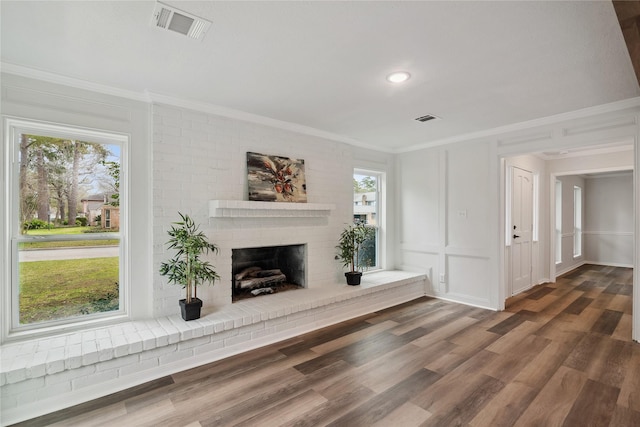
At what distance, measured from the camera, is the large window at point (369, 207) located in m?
4.97

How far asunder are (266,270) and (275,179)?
124cm

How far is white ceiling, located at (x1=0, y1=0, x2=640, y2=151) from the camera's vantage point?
1761 mm

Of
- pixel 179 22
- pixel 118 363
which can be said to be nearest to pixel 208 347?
pixel 118 363

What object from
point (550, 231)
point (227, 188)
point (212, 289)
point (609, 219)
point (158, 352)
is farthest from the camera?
point (609, 219)

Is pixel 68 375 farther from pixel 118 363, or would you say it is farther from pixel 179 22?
pixel 179 22

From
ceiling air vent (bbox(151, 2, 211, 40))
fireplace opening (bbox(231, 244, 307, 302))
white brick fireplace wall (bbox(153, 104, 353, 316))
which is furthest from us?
fireplace opening (bbox(231, 244, 307, 302))

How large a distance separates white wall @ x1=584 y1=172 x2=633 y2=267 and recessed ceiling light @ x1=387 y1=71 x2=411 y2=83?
25.5ft

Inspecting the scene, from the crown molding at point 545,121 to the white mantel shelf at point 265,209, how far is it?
6.69 feet

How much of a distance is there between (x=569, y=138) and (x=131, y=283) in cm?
485

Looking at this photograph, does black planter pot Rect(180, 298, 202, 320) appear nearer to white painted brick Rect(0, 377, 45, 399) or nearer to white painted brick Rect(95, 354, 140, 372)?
white painted brick Rect(95, 354, 140, 372)

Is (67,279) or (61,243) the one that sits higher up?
(61,243)

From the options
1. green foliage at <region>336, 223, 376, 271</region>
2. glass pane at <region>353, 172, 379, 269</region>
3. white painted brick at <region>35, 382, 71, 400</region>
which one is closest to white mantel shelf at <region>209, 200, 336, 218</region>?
green foliage at <region>336, 223, 376, 271</region>

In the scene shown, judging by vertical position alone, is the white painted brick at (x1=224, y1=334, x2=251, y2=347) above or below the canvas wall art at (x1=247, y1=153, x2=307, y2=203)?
below

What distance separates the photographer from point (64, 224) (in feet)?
8.77
